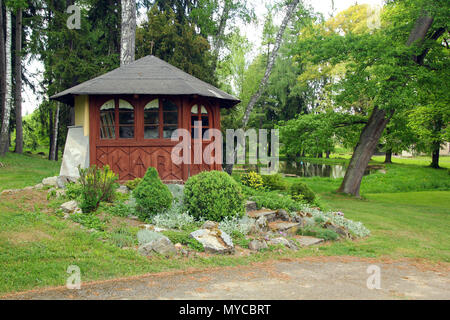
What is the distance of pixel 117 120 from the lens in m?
11.0

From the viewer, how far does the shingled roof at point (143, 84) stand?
10578 mm

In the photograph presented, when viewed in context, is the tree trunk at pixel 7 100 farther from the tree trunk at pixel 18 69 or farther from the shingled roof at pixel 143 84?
the shingled roof at pixel 143 84

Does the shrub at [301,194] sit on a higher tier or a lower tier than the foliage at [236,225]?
higher

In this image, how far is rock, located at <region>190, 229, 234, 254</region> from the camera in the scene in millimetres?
6520

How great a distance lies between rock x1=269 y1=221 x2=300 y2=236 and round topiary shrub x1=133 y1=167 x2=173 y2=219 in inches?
97.4

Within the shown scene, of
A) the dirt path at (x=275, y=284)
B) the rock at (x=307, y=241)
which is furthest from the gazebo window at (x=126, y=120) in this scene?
the dirt path at (x=275, y=284)

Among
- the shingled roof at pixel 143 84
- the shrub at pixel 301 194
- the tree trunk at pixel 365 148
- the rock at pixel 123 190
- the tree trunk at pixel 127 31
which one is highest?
the tree trunk at pixel 127 31

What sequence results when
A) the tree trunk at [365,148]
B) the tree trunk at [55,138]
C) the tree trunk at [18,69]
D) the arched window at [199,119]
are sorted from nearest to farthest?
the arched window at [199,119]
the tree trunk at [365,148]
the tree trunk at [18,69]
the tree trunk at [55,138]

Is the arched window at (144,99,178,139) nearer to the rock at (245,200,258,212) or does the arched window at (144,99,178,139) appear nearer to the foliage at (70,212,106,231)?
the rock at (245,200,258,212)

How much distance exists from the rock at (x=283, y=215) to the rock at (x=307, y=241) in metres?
1.04

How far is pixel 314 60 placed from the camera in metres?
15.3

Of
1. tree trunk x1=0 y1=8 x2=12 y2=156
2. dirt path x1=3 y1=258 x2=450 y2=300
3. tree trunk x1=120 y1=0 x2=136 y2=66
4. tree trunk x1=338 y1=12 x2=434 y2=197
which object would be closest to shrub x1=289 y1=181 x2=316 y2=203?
dirt path x1=3 y1=258 x2=450 y2=300
